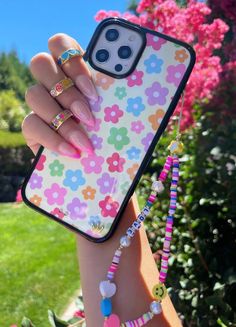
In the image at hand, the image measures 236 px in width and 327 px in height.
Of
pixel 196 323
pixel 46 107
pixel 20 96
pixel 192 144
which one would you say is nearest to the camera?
pixel 46 107

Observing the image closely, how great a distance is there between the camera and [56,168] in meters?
0.83

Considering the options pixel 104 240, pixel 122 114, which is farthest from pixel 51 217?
pixel 122 114

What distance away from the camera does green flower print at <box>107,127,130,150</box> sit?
80 cm

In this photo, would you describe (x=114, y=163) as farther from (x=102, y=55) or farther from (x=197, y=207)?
(x=197, y=207)

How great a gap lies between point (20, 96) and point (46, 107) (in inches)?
1552

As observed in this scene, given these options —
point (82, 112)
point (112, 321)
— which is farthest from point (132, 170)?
point (112, 321)

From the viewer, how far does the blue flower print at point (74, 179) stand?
0.81 meters

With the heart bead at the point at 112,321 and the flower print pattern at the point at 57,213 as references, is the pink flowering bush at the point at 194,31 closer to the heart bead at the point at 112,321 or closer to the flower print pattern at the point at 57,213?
the flower print pattern at the point at 57,213

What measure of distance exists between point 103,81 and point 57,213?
0.25m

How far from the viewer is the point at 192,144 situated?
2105 millimetres

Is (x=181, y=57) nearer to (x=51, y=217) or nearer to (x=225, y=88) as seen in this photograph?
(x=51, y=217)

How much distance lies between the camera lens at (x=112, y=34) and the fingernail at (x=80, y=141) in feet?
0.67

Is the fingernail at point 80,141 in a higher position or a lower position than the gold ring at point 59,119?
lower

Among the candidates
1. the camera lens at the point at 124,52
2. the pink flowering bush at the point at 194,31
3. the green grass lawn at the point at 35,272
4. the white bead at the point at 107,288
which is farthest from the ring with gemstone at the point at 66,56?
the green grass lawn at the point at 35,272
